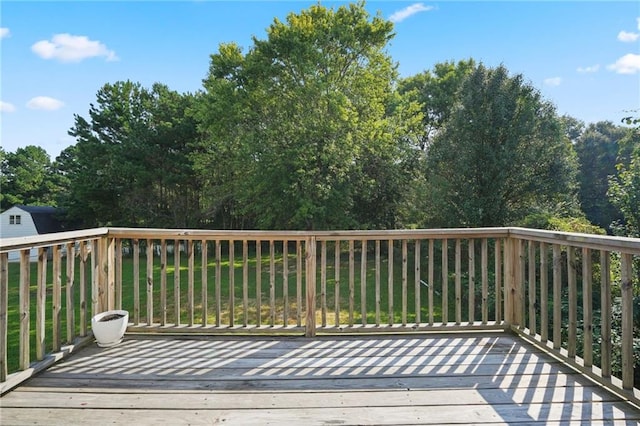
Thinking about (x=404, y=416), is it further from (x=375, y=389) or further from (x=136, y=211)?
(x=136, y=211)

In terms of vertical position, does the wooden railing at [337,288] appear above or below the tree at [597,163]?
below

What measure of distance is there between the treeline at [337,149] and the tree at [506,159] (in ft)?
0.09

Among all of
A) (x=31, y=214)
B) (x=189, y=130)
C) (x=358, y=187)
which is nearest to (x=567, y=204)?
(x=358, y=187)

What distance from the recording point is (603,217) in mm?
14828

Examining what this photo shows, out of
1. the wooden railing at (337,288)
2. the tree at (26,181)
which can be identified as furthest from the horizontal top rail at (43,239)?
the tree at (26,181)

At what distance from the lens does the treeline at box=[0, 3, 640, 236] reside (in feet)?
26.7

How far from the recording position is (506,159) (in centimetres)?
795

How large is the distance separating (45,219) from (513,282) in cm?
2119

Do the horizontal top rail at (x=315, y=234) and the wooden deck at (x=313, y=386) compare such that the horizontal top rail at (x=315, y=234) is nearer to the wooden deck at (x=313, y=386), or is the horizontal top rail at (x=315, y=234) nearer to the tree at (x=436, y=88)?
the wooden deck at (x=313, y=386)

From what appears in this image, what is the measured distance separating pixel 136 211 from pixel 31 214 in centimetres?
614

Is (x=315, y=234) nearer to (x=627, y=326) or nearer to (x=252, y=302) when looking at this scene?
(x=627, y=326)

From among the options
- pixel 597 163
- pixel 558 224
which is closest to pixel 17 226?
pixel 558 224

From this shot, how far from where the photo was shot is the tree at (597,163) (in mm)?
15562

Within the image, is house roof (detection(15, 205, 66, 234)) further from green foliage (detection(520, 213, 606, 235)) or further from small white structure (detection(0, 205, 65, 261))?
green foliage (detection(520, 213, 606, 235))
